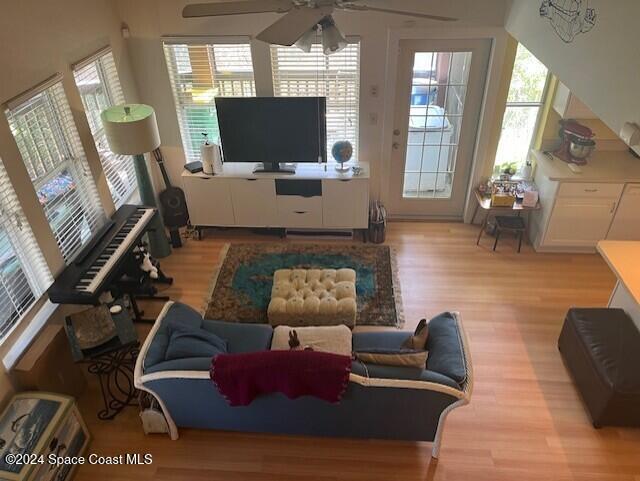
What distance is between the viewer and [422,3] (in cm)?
427

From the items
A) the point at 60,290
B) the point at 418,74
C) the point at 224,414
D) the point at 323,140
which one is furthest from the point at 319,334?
the point at 418,74

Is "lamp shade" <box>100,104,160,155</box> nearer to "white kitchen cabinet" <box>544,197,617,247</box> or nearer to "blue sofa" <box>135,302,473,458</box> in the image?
"blue sofa" <box>135,302,473,458</box>

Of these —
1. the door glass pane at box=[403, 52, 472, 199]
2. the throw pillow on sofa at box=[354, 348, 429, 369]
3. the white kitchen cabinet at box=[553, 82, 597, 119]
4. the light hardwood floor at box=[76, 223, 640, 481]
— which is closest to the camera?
the throw pillow on sofa at box=[354, 348, 429, 369]

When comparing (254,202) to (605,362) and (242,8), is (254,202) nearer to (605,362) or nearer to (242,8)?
(242,8)

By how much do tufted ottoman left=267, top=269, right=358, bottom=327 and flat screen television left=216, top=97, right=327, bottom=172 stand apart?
1385 millimetres

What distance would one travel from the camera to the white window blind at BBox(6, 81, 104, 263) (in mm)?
3295

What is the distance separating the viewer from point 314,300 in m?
3.83

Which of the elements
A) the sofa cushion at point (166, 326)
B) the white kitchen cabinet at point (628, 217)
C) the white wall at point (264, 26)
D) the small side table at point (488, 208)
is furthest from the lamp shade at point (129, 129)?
the white kitchen cabinet at point (628, 217)

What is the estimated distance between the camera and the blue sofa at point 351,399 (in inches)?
106

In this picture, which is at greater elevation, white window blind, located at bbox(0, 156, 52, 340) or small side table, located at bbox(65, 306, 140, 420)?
white window blind, located at bbox(0, 156, 52, 340)

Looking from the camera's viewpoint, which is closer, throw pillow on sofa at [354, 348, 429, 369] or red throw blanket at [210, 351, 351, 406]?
red throw blanket at [210, 351, 351, 406]

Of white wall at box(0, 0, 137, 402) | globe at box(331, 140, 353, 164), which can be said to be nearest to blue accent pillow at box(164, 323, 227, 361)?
white wall at box(0, 0, 137, 402)

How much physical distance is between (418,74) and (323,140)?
45.1 inches

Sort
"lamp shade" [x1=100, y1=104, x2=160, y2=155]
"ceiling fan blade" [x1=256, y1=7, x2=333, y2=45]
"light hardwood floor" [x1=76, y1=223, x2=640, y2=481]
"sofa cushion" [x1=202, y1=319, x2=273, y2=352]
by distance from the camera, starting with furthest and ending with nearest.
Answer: "lamp shade" [x1=100, y1=104, x2=160, y2=155], "sofa cushion" [x1=202, y1=319, x2=273, y2=352], "light hardwood floor" [x1=76, y1=223, x2=640, y2=481], "ceiling fan blade" [x1=256, y1=7, x2=333, y2=45]
